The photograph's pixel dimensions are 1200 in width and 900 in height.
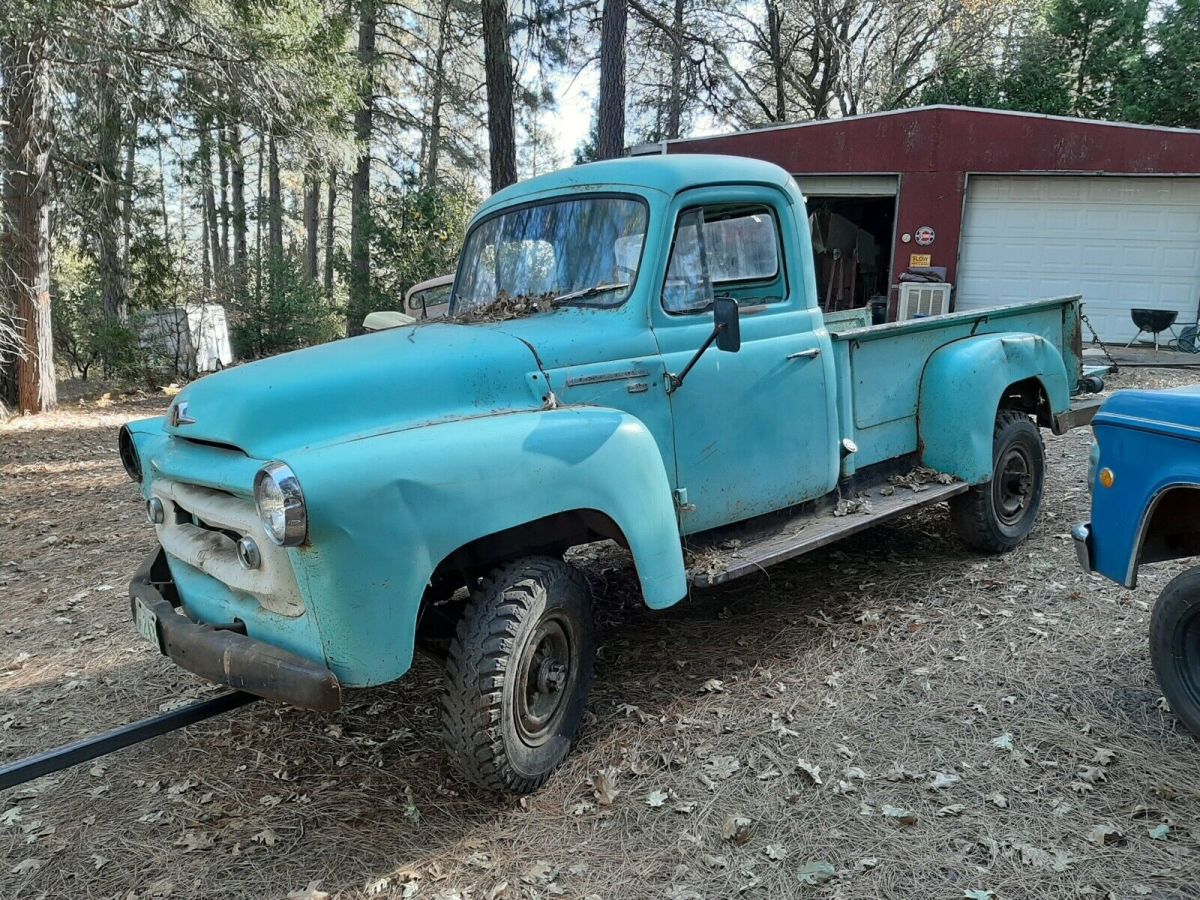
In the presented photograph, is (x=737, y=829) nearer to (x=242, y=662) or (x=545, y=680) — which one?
(x=545, y=680)

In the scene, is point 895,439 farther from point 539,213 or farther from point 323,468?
point 323,468

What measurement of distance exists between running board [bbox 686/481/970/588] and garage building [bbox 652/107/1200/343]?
938 centimetres

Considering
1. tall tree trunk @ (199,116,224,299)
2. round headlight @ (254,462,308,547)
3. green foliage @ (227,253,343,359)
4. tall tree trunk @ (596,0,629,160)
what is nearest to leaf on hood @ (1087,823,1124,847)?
round headlight @ (254,462,308,547)

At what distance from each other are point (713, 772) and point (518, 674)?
35.1 inches

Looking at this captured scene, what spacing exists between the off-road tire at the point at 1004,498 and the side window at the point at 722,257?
1.89 metres

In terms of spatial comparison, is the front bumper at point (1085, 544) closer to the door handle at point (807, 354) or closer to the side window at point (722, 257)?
the door handle at point (807, 354)

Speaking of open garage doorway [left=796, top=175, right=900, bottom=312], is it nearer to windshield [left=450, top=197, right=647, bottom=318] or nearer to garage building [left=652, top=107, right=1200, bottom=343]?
garage building [left=652, top=107, right=1200, bottom=343]

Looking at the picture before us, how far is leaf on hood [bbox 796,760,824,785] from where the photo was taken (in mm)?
3283

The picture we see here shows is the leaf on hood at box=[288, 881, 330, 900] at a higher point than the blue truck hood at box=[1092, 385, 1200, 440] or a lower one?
lower

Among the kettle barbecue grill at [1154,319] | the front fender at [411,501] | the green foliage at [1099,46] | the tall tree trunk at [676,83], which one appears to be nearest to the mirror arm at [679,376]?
the front fender at [411,501]

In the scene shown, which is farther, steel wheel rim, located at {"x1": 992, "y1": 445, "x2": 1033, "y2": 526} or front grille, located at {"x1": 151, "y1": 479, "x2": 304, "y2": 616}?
steel wheel rim, located at {"x1": 992, "y1": 445, "x2": 1033, "y2": 526}

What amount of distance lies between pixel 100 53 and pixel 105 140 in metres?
4.10

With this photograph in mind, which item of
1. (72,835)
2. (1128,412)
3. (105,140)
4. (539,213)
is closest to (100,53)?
(105,140)

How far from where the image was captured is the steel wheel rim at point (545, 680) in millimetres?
3137
